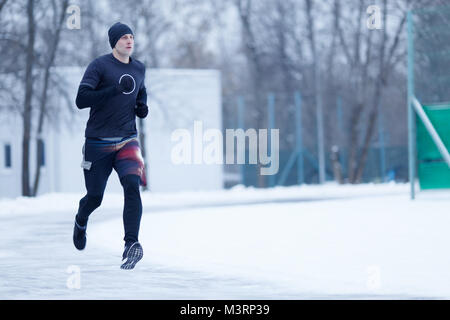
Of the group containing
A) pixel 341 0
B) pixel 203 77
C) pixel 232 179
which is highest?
pixel 341 0

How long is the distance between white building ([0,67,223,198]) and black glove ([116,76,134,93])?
24.0 m

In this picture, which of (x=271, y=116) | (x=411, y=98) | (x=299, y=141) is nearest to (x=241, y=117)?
(x=271, y=116)

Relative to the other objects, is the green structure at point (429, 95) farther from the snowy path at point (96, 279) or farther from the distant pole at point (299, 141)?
the distant pole at point (299, 141)

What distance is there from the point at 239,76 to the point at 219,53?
2272mm

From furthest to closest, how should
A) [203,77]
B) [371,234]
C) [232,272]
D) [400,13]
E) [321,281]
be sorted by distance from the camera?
1. [203,77]
2. [400,13]
3. [371,234]
4. [232,272]
5. [321,281]

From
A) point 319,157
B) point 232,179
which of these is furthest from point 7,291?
point 232,179

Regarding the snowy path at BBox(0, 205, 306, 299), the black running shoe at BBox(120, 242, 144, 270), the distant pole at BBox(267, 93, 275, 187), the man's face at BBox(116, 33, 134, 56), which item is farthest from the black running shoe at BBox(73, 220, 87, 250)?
the distant pole at BBox(267, 93, 275, 187)

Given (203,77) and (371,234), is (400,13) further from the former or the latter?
(371,234)

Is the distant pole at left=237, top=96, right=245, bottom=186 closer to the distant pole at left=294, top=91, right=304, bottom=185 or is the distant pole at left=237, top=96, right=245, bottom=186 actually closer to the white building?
the white building

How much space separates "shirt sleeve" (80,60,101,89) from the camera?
25.1 ft

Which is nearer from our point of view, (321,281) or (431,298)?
(431,298)

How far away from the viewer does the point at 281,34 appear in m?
38.5
